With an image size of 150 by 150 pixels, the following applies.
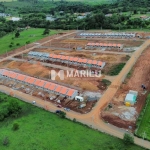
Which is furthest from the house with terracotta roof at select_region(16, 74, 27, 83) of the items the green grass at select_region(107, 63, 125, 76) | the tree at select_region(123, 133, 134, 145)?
the tree at select_region(123, 133, 134, 145)

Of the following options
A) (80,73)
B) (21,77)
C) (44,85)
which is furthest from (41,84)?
(80,73)

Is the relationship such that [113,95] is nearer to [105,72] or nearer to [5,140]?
[105,72]

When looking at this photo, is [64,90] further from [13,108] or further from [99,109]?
[13,108]

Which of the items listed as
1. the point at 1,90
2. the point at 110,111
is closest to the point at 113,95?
the point at 110,111

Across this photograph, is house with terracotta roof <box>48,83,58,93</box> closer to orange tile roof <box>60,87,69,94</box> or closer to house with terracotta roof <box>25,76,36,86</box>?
orange tile roof <box>60,87,69,94</box>

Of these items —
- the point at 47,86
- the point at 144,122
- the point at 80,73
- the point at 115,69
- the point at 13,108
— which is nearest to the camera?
the point at 144,122

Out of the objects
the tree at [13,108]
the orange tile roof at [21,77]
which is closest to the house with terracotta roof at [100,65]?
the orange tile roof at [21,77]

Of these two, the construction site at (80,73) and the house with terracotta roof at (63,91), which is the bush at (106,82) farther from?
the house with terracotta roof at (63,91)
